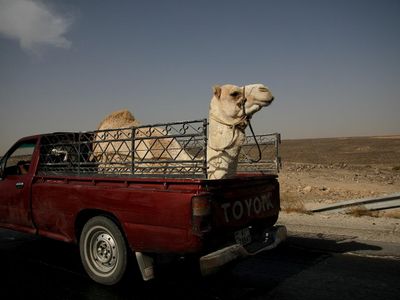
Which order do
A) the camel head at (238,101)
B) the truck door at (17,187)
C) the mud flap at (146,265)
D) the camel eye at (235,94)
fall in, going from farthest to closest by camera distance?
1. the truck door at (17,187)
2. the camel eye at (235,94)
3. the camel head at (238,101)
4. the mud flap at (146,265)

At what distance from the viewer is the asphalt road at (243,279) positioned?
4.49 m

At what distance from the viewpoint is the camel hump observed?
34.0 ft

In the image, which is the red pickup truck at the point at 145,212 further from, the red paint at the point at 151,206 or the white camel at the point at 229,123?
the white camel at the point at 229,123

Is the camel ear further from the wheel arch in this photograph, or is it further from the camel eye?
the wheel arch

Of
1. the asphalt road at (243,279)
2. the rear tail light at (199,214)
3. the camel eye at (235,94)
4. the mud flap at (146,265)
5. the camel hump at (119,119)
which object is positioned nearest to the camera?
the rear tail light at (199,214)

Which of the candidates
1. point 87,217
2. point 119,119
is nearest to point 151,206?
point 87,217

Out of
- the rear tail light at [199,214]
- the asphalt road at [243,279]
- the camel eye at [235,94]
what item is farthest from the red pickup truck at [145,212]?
the camel eye at [235,94]

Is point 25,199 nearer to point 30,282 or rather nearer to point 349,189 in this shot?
point 30,282

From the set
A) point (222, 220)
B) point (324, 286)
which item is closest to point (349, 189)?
point (324, 286)

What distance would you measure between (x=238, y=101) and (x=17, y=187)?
3910 mm

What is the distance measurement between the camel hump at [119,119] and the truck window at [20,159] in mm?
3298

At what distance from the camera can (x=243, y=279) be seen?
5000 millimetres

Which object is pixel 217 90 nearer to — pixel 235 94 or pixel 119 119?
pixel 235 94

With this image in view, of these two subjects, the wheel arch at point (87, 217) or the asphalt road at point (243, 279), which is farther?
the wheel arch at point (87, 217)
